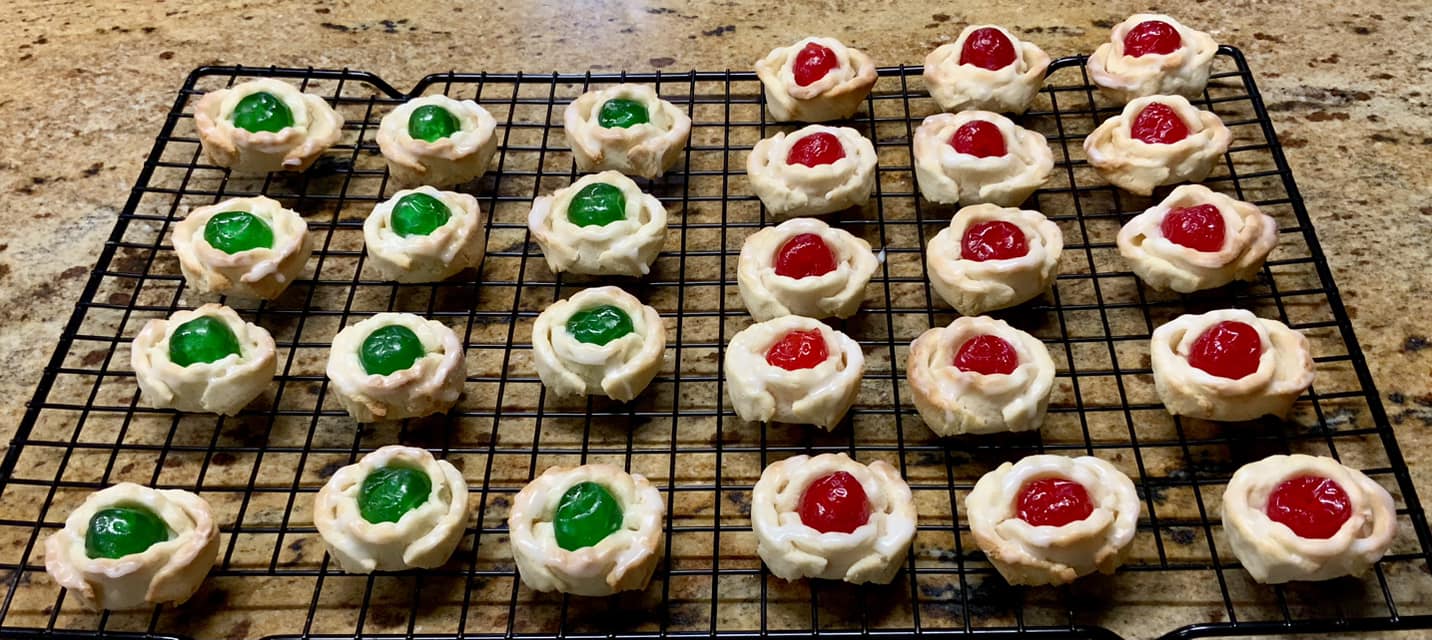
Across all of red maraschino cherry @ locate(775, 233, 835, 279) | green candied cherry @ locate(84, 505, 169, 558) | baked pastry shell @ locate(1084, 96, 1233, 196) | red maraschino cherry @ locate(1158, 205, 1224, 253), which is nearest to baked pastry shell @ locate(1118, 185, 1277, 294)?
red maraschino cherry @ locate(1158, 205, 1224, 253)

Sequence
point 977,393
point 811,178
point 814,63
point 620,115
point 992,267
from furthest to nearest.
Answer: point 814,63
point 620,115
point 811,178
point 992,267
point 977,393

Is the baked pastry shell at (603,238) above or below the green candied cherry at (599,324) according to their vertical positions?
below

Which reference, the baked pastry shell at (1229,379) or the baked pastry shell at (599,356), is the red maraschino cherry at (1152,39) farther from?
the baked pastry shell at (599,356)

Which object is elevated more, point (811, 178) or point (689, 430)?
point (811, 178)

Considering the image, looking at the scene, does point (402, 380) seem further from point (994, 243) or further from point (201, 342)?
point (994, 243)

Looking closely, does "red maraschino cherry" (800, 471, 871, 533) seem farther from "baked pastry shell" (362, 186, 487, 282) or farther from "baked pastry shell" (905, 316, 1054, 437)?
"baked pastry shell" (362, 186, 487, 282)

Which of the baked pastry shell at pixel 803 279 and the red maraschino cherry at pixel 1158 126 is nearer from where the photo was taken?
the baked pastry shell at pixel 803 279

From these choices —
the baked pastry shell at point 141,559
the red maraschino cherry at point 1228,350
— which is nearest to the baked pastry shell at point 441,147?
the baked pastry shell at point 141,559

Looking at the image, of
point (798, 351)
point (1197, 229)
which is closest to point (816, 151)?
point (798, 351)
